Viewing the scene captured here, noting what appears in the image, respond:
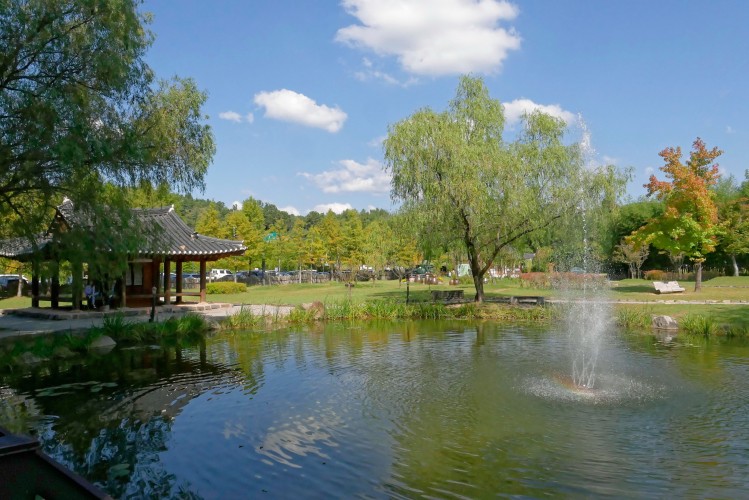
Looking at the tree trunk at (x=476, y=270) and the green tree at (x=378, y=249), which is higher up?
the green tree at (x=378, y=249)

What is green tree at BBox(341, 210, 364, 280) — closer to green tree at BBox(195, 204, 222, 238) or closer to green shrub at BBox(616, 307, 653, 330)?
green tree at BBox(195, 204, 222, 238)

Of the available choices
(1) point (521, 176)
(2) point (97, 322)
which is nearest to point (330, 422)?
(2) point (97, 322)

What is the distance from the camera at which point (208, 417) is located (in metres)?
8.35

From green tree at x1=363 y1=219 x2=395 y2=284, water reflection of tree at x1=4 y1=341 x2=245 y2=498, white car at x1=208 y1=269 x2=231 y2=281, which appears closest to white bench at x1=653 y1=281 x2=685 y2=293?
green tree at x1=363 y1=219 x2=395 y2=284

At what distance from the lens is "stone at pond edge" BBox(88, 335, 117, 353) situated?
14.3 metres

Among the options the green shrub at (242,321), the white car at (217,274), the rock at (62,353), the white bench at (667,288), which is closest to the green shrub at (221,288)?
the white car at (217,274)

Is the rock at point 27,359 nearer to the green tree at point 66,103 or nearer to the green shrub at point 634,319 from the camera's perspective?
the green tree at point 66,103

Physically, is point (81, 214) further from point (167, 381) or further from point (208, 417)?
point (208, 417)

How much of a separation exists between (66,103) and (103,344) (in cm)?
759

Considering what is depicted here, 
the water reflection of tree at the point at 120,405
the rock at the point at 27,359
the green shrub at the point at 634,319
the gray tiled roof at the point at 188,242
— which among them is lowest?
the water reflection of tree at the point at 120,405

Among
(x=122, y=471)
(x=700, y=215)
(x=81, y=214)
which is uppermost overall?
(x=700, y=215)

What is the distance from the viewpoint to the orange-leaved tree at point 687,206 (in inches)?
1070

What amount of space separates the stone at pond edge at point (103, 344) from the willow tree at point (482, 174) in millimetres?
12017

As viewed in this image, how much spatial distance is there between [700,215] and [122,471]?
96.0 ft
